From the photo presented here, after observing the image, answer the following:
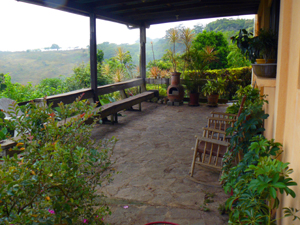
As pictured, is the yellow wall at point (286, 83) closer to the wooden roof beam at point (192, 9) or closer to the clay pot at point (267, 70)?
the clay pot at point (267, 70)

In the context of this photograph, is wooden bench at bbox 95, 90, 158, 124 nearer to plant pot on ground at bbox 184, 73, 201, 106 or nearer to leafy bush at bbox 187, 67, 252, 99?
plant pot on ground at bbox 184, 73, 201, 106

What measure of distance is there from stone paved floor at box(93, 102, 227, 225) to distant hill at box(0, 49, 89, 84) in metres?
5.07

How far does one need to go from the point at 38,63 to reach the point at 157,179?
898 centimetres

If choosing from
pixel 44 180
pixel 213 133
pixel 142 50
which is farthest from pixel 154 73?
pixel 44 180

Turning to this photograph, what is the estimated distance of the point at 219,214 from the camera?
266cm

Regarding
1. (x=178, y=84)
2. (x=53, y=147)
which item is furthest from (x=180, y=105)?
(x=53, y=147)

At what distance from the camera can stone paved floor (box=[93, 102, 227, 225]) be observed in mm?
2674

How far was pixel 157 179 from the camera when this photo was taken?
351 centimetres

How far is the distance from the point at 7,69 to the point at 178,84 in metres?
6.07

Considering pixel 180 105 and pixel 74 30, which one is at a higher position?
pixel 74 30

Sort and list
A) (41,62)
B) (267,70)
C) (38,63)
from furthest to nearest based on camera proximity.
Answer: (41,62), (38,63), (267,70)

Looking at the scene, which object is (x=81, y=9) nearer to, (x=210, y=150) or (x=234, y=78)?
(x=210, y=150)

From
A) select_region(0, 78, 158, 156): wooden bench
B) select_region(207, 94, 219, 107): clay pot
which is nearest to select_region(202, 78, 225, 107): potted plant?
select_region(207, 94, 219, 107): clay pot

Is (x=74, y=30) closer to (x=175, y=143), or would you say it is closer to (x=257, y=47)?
(x=175, y=143)
